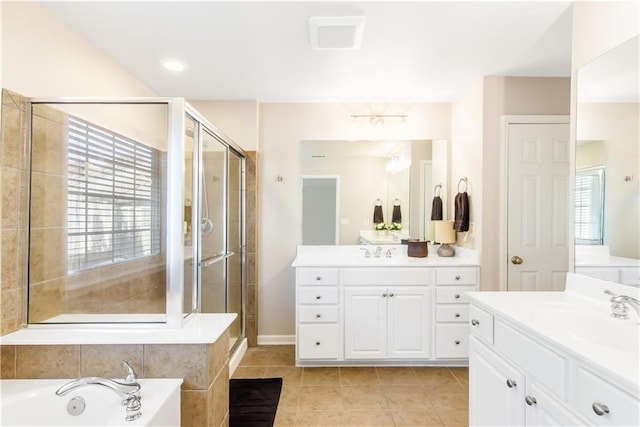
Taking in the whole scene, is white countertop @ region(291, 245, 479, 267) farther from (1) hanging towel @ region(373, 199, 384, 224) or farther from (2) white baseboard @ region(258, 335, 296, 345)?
(2) white baseboard @ region(258, 335, 296, 345)

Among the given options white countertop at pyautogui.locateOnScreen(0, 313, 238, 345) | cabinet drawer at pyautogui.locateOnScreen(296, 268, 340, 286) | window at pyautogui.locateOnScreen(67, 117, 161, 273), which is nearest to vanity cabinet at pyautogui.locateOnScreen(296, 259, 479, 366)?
cabinet drawer at pyautogui.locateOnScreen(296, 268, 340, 286)

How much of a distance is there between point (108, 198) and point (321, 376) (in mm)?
2005

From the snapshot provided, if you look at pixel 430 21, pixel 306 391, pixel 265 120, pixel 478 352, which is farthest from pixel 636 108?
pixel 265 120

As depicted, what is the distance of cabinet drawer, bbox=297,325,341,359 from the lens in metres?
2.67

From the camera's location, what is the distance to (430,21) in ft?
6.12

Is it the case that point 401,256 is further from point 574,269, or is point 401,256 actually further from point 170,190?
Result: point 170,190

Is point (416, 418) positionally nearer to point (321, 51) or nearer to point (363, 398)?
point (363, 398)

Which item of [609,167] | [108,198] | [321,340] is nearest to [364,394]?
[321,340]

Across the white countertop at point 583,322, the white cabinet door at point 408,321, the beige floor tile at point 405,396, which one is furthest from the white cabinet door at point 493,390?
the white cabinet door at point 408,321

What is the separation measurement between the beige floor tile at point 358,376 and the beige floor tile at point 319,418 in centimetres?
39

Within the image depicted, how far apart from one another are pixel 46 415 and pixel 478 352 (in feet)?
6.53

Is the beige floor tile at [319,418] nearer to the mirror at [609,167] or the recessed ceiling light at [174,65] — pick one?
the mirror at [609,167]

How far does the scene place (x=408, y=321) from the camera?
2668 mm

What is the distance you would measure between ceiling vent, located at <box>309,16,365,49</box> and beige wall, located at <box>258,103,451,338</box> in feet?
3.88
